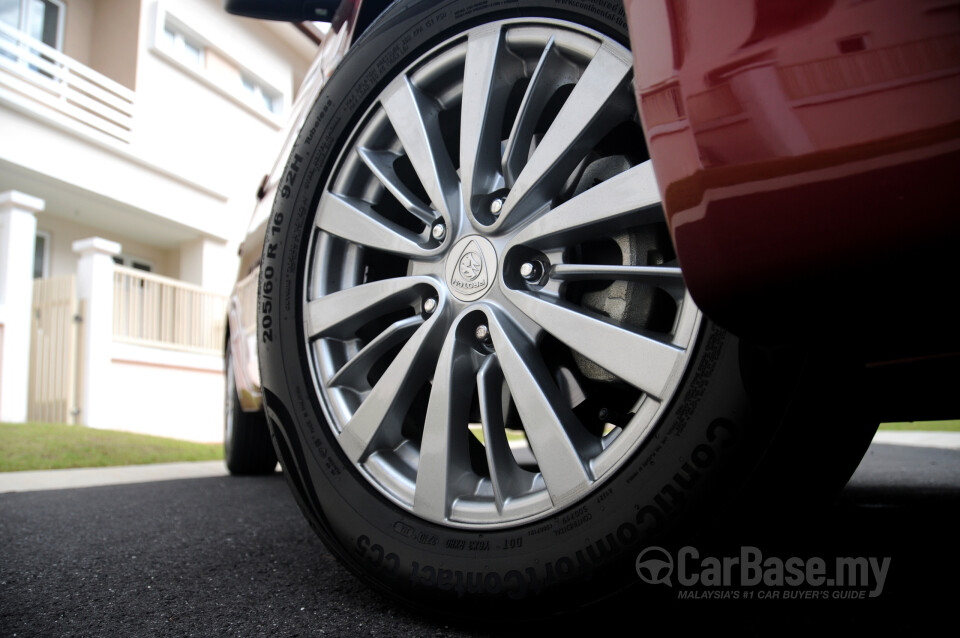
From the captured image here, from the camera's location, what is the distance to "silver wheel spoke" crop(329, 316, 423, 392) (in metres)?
1.25

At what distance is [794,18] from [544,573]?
0.72 metres

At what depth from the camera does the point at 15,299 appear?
24.3 ft

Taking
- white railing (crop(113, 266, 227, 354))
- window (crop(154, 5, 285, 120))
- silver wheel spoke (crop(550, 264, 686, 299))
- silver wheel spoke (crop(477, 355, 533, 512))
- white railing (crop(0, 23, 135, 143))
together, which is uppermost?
white railing (crop(0, 23, 135, 143))

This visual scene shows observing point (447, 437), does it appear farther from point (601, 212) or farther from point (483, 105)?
point (483, 105)

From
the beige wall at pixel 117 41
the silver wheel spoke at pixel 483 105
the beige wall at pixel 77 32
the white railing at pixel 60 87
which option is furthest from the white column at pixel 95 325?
the silver wheel spoke at pixel 483 105

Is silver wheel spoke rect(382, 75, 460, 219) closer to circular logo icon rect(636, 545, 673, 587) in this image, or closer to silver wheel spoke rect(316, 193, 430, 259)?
silver wheel spoke rect(316, 193, 430, 259)

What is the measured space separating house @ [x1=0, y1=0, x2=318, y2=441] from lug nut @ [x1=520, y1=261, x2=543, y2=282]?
5.25 meters

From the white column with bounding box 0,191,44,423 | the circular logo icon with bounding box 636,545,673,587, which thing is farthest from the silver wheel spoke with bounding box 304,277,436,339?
the white column with bounding box 0,191,44,423

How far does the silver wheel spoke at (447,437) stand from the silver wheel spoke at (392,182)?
289 millimetres

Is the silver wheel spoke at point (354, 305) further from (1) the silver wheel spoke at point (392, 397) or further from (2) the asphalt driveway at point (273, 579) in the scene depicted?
(2) the asphalt driveway at point (273, 579)

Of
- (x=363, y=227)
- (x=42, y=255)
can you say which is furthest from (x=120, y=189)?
(x=363, y=227)

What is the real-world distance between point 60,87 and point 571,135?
32.7 feet

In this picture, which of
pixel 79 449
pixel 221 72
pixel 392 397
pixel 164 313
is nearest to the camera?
pixel 392 397

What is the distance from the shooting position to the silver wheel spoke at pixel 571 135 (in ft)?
3.26
